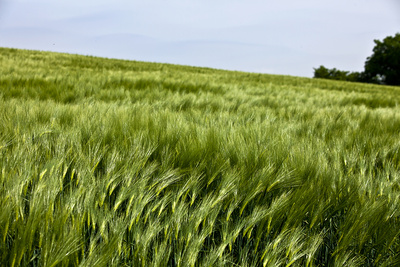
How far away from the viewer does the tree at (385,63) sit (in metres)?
32.4

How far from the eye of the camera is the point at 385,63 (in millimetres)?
33438

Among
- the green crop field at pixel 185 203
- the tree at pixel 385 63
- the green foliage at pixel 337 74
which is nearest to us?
the green crop field at pixel 185 203

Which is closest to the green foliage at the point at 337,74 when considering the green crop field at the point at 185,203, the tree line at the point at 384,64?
the tree line at the point at 384,64

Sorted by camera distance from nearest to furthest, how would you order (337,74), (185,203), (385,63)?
(185,203), (385,63), (337,74)

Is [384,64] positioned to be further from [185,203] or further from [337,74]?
[185,203]

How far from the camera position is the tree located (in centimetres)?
Result: 3244

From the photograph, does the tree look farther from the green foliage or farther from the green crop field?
the green crop field

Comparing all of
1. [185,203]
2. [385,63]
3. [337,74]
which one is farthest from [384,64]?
[185,203]

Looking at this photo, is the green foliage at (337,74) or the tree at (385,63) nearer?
the tree at (385,63)

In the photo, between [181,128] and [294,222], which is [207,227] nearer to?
[294,222]

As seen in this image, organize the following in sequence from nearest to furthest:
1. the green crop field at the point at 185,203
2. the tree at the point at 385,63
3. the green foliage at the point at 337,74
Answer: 1. the green crop field at the point at 185,203
2. the tree at the point at 385,63
3. the green foliage at the point at 337,74

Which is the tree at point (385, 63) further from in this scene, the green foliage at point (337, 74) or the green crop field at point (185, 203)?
the green crop field at point (185, 203)

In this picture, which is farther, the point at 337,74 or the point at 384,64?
the point at 337,74

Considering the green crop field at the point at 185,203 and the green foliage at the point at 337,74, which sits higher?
the green foliage at the point at 337,74
